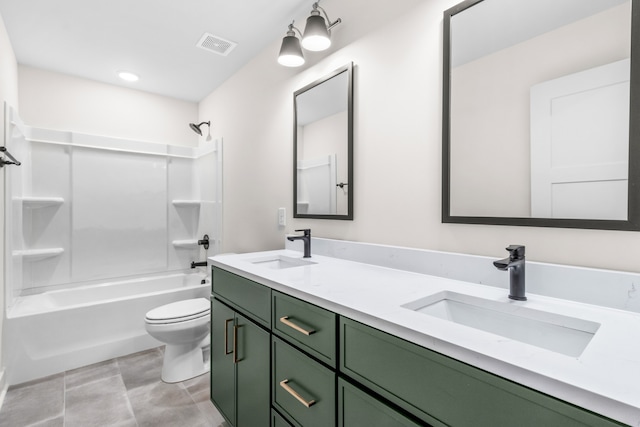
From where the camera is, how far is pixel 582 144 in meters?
0.97

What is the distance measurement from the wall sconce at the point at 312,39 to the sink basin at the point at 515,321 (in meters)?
1.41

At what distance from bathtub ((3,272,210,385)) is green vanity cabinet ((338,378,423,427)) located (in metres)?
2.30

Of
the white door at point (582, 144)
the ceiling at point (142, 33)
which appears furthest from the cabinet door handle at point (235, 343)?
the ceiling at point (142, 33)

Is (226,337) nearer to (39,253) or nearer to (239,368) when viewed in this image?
(239,368)

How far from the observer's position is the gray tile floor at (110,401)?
1.74m

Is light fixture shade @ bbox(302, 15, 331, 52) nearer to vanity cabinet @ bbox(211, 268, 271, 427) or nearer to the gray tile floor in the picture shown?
vanity cabinet @ bbox(211, 268, 271, 427)

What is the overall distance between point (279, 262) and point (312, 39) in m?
1.27

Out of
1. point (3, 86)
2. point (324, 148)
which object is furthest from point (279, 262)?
point (3, 86)

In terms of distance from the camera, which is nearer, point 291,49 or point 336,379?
point 336,379

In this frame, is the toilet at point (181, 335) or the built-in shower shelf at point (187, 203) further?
the built-in shower shelf at point (187, 203)

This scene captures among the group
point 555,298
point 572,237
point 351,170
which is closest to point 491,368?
point 555,298

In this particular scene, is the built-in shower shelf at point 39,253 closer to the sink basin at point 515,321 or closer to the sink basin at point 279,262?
the sink basin at point 279,262

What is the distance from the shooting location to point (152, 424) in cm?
171

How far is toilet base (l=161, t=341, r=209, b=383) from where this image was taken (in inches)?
84.7
